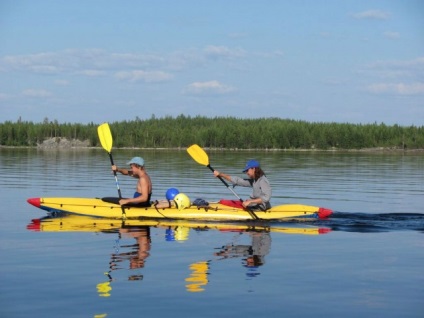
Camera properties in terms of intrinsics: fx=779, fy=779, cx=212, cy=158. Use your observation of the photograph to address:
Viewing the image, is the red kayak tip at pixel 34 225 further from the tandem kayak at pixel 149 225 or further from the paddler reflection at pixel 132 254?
the paddler reflection at pixel 132 254

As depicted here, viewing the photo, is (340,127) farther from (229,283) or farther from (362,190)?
(229,283)

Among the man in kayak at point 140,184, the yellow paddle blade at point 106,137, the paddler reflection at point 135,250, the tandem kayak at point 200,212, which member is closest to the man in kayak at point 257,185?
the tandem kayak at point 200,212

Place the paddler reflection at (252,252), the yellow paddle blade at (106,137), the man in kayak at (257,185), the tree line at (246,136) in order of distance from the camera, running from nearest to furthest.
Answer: the paddler reflection at (252,252), the man in kayak at (257,185), the yellow paddle blade at (106,137), the tree line at (246,136)

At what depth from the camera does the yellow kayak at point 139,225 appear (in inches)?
730

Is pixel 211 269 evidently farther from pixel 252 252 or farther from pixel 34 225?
pixel 34 225

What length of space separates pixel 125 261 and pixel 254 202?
247 inches

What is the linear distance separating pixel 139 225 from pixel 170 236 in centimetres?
198

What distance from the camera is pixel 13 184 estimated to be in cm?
3216

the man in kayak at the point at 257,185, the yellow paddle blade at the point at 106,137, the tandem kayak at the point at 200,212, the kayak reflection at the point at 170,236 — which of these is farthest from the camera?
the yellow paddle blade at the point at 106,137

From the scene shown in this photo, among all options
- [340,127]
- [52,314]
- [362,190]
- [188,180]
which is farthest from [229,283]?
[340,127]

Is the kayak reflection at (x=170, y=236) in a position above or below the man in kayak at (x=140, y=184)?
below

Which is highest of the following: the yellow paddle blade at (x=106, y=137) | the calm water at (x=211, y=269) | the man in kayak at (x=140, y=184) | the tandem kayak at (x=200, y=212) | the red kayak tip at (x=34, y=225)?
the yellow paddle blade at (x=106, y=137)

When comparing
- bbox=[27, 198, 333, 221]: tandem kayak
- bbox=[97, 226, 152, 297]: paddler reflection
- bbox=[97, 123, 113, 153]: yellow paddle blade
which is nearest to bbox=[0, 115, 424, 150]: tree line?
bbox=[97, 123, 113, 153]: yellow paddle blade

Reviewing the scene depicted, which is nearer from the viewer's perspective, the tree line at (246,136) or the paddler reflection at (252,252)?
the paddler reflection at (252,252)
